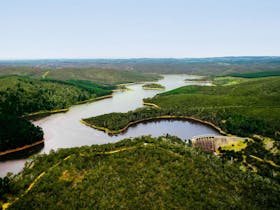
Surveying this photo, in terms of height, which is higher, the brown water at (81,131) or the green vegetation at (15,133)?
the green vegetation at (15,133)

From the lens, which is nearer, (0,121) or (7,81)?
(0,121)

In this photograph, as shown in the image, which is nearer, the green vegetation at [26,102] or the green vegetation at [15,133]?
the green vegetation at [15,133]

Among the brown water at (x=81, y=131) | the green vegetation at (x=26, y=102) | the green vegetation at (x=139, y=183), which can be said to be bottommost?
the brown water at (x=81, y=131)

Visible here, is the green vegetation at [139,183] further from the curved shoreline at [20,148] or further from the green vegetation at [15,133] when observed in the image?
the green vegetation at [15,133]

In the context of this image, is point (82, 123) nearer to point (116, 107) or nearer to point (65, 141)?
point (65, 141)

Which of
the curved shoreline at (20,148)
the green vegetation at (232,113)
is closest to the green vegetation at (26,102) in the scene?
the curved shoreline at (20,148)

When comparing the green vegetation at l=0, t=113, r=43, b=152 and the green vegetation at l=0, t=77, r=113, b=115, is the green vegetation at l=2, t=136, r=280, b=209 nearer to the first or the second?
the green vegetation at l=0, t=113, r=43, b=152

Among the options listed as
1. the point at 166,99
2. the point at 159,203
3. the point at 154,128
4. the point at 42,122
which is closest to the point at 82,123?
the point at 42,122
